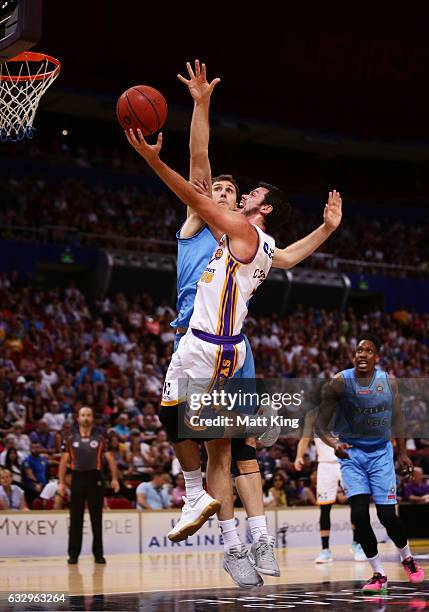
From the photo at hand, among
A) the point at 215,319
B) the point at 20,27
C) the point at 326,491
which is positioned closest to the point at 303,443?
the point at 326,491

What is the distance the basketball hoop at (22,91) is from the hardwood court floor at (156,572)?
15.3 ft

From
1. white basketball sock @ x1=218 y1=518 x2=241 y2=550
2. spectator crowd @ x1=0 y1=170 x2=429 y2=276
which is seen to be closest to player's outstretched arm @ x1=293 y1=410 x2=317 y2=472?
white basketball sock @ x1=218 y1=518 x2=241 y2=550

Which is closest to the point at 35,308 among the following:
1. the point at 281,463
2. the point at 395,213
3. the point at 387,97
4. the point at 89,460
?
the point at 281,463

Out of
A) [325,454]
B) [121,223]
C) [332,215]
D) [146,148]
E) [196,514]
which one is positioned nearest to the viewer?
[146,148]

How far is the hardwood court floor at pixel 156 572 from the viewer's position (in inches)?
407

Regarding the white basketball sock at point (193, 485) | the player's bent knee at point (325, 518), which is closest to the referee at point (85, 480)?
the player's bent knee at point (325, 518)

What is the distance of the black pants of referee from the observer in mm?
14070

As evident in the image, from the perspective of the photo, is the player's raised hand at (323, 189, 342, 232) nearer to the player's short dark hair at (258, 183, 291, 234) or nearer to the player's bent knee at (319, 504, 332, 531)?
the player's short dark hair at (258, 183, 291, 234)

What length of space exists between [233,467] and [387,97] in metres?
27.1

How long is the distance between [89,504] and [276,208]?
834 centimetres

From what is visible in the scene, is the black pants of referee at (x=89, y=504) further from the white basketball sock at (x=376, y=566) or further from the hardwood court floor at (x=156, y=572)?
the white basketball sock at (x=376, y=566)

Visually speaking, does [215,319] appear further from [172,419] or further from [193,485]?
[193,485]

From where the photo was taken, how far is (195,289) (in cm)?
716

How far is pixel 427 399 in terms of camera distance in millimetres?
24125
